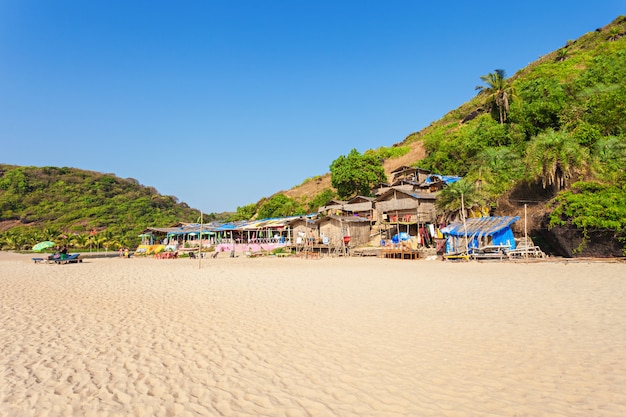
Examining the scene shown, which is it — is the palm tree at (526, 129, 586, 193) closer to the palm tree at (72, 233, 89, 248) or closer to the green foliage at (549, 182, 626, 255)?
the green foliage at (549, 182, 626, 255)

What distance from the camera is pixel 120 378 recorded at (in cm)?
512

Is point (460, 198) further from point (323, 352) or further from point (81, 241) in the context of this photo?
point (81, 241)

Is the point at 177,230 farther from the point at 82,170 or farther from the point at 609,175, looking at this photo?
the point at 82,170

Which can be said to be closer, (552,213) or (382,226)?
(552,213)

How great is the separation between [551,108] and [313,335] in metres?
34.4

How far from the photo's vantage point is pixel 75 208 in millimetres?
80438

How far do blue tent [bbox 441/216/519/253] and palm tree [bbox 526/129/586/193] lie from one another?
10.5 ft

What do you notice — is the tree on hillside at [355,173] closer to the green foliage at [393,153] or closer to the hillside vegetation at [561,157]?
the hillside vegetation at [561,157]

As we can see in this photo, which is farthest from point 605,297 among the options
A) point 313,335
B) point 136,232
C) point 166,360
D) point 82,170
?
point 82,170

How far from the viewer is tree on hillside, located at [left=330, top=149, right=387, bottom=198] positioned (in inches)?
1879

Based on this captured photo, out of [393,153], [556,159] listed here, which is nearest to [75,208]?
[393,153]

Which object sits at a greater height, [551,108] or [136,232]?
[551,108]

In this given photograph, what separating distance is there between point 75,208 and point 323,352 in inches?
3676

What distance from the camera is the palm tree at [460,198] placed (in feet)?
86.7
